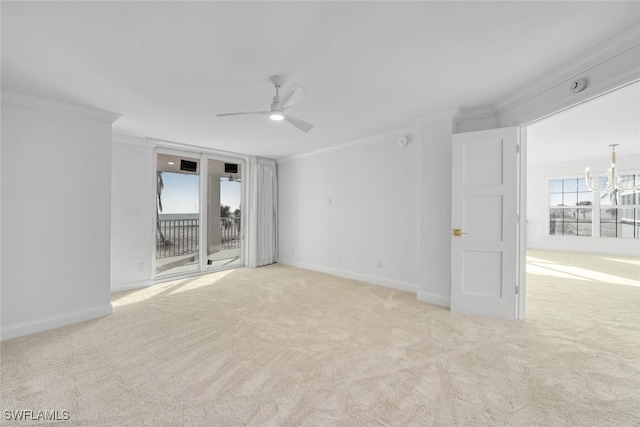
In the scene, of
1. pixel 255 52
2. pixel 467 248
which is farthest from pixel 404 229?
pixel 255 52

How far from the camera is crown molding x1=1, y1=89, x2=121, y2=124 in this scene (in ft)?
8.79

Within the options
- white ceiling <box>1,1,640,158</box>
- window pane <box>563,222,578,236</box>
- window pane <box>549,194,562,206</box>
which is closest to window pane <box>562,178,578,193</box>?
window pane <box>549,194,562,206</box>

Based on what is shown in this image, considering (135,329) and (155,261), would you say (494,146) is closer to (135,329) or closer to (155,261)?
(135,329)

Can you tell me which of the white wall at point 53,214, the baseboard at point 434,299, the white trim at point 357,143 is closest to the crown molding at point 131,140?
the white wall at point 53,214

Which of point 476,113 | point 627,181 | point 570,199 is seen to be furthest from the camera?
point 570,199

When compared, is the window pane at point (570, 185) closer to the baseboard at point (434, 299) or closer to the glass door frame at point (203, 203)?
the baseboard at point (434, 299)

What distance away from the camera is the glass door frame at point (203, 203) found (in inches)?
184

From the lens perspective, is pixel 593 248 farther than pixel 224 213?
Yes

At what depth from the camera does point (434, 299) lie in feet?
11.6

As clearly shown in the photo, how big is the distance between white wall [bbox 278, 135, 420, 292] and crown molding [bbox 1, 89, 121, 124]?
10.8 feet

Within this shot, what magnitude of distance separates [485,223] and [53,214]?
475cm

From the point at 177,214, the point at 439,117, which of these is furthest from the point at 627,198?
the point at 177,214

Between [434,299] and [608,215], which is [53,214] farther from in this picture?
[608,215]

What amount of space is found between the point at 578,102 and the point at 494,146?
0.82 meters
